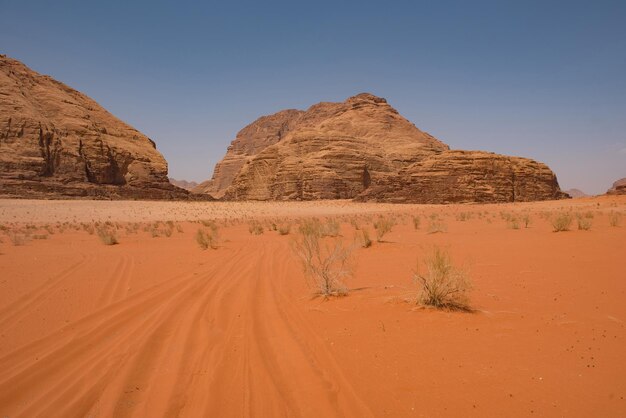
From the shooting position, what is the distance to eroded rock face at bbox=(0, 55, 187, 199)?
47000 millimetres

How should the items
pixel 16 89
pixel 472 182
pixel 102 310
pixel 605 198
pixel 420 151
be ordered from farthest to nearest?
pixel 420 151 < pixel 16 89 < pixel 472 182 < pixel 605 198 < pixel 102 310

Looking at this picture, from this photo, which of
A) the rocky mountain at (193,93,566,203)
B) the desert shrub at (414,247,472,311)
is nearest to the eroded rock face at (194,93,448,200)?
the rocky mountain at (193,93,566,203)

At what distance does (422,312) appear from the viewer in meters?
4.25

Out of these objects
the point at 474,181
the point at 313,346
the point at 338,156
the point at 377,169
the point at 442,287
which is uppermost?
the point at 338,156

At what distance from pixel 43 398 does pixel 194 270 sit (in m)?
5.06

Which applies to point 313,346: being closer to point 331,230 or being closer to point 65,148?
point 331,230

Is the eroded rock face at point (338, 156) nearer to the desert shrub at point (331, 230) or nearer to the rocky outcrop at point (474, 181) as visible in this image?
the rocky outcrop at point (474, 181)

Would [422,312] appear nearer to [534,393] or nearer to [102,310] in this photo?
[534,393]

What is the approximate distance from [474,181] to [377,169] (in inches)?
1106

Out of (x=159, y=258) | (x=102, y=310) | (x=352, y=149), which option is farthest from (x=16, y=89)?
(x=102, y=310)

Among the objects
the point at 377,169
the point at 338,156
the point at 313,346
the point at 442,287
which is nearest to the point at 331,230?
the point at 442,287

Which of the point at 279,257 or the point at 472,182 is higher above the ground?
the point at 472,182

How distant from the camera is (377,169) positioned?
73500 millimetres

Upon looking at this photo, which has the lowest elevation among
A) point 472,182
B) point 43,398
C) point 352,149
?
point 43,398
